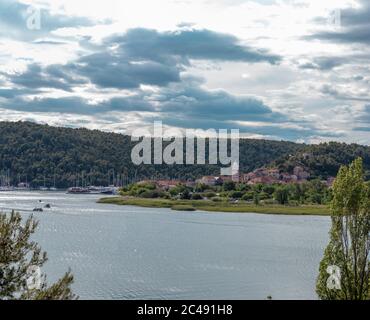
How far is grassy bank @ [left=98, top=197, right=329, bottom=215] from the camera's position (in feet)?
374

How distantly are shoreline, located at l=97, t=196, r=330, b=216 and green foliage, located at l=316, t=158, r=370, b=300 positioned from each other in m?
84.5

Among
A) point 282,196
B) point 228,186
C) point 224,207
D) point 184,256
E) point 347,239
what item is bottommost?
point 184,256

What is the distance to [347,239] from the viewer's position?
23594mm

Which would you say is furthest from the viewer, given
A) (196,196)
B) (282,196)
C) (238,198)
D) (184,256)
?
(238,198)

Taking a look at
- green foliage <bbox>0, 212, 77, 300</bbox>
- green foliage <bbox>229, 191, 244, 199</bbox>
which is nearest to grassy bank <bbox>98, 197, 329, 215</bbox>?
green foliage <bbox>229, 191, 244, 199</bbox>

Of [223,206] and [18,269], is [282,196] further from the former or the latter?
[18,269]

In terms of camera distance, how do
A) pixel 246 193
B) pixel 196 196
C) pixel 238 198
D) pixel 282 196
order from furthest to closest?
1. pixel 238 198
2. pixel 246 193
3. pixel 196 196
4. pixel 282 196

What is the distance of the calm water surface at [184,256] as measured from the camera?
131ft

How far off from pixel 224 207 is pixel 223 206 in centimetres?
182

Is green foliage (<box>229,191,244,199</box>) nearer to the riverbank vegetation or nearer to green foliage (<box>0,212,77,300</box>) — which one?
the riverbank vegetation

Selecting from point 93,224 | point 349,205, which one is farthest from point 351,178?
point 93,224

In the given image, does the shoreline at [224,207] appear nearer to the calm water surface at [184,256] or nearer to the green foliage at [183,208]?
the green foliage at [183,208]

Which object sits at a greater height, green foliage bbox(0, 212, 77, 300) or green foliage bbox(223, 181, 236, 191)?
green foliage bbox(0, 212, 77, 300)

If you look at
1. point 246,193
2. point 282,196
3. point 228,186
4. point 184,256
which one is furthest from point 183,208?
point 184,256
